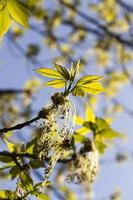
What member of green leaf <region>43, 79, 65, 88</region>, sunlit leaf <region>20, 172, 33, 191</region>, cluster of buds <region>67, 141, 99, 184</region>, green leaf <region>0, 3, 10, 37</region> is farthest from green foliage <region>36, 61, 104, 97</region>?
cluster of buds <region>67, 141, 99, 184</region>

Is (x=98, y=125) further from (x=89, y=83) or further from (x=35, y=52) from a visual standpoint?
(x=35, y=52)

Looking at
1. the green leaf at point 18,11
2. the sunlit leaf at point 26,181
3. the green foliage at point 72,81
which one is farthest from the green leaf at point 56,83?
the sunlit leaf at point 26,181

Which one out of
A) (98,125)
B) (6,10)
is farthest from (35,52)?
(6,10)

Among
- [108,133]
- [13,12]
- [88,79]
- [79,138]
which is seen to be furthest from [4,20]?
[108,133]

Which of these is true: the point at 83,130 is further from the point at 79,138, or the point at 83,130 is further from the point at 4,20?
the point at 4,20

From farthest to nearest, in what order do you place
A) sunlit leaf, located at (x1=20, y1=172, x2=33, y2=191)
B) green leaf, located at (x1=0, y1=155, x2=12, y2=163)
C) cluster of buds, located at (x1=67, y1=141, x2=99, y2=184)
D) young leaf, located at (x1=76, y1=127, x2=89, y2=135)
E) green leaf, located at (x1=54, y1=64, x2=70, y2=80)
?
→ young leaf, located at (x1=76, y1=127, x2=89, y2=135)
cluster of buds, located at (x1=67, y1=141, x2=99, y2=184)
green leaf, located at (x1=0, y1=155, x2=12, y2=163)
sunlit leaf, located at (x1=20, y1=172, x2=33, y2=191)
green leaf, located at (x1=54, y1=64, x2=70, y2=80)

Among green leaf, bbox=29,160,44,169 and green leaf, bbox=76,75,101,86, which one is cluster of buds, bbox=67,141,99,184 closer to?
green leaf, bbox=29,160,44,169
